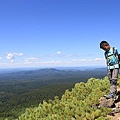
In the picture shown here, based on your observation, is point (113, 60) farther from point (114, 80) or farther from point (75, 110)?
point (75, 110)

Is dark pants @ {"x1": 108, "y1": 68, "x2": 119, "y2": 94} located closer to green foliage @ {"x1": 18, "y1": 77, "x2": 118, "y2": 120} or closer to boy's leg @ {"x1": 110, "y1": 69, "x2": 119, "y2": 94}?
boy's leg @ {"x1": 110, "y1": 69, "x2": 119, "y2": 94}

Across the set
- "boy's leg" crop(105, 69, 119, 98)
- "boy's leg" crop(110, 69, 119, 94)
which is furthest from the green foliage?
"boy's leg" crop(110, 69, 119, 94)

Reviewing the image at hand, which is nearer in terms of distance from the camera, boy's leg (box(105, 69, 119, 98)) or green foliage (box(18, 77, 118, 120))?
green foliage (box(18, 77, 118, 120))

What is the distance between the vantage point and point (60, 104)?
37.7ft

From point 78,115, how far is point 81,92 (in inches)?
177

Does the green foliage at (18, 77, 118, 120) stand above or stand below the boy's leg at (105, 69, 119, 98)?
below

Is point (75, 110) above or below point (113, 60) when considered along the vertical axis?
below

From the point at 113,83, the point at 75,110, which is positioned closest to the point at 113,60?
the point at 113,83

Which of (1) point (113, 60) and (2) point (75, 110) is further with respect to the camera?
(1) point (113, 60)

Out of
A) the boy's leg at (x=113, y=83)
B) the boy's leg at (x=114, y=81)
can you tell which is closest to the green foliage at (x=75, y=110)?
the boy's leg at (x=113, y=83)

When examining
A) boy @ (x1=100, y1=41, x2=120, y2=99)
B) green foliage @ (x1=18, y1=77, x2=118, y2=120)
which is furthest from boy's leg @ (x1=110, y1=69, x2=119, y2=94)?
green foliage @ (x1=18, y1=77, x2=118, y2=120)

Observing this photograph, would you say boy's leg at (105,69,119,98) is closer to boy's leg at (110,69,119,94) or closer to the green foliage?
boy's leg at (110,69,119,94)

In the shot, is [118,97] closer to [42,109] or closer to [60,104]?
[60,104]

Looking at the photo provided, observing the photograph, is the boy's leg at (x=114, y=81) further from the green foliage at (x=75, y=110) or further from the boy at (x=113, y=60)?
the green foliage at (x=75, y=110)
